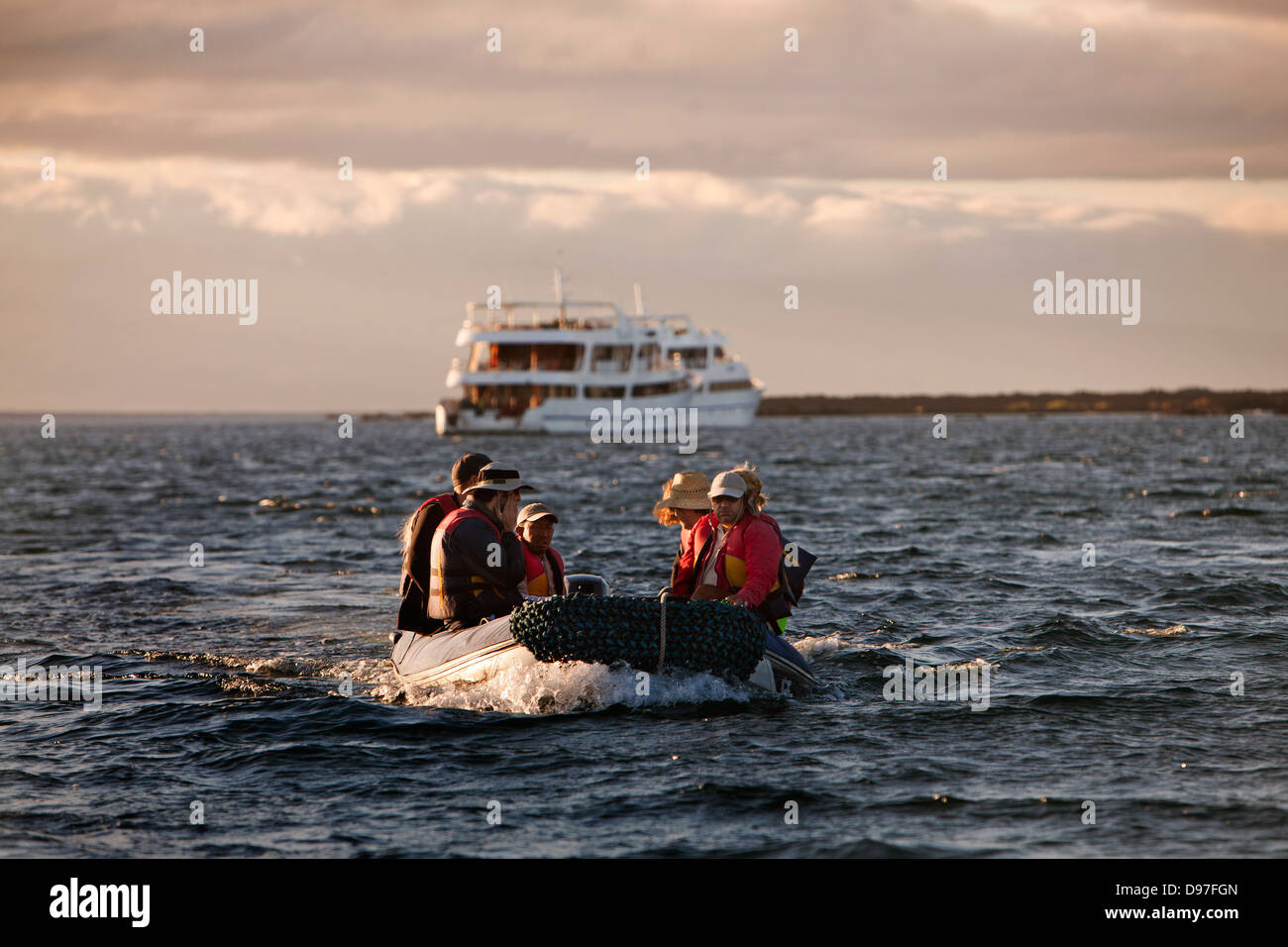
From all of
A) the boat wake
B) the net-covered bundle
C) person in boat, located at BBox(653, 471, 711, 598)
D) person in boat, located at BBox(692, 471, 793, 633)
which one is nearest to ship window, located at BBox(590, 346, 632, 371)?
person in boat, located at BBox(653, 471, 711, 598)

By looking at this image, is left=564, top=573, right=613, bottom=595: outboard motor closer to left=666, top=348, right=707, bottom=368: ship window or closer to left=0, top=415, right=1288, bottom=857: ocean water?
left=0, top=415, right=1288, bottom=857: ocean water

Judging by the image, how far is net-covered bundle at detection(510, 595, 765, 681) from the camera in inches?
340

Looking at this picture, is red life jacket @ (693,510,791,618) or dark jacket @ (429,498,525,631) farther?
red life jacket @ (693,510,791,618)

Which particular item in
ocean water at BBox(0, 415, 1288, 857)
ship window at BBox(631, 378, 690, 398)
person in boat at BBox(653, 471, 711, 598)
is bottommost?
ocean water at BBox(0, 415, 1288, 857)

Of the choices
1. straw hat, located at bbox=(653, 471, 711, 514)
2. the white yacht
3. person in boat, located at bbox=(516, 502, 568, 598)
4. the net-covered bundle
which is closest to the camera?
the net-covered bundle

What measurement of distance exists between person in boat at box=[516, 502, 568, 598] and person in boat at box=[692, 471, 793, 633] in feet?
3.50

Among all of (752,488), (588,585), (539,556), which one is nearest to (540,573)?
(539,556)

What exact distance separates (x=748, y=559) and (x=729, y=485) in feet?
1.93

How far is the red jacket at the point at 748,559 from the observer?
30.8ft

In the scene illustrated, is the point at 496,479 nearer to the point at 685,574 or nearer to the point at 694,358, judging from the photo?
the point at 685,574

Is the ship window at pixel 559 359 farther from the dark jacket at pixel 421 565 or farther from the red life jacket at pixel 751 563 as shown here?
the red life jacket at pixel 751 563

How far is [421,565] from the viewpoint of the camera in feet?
31.5
